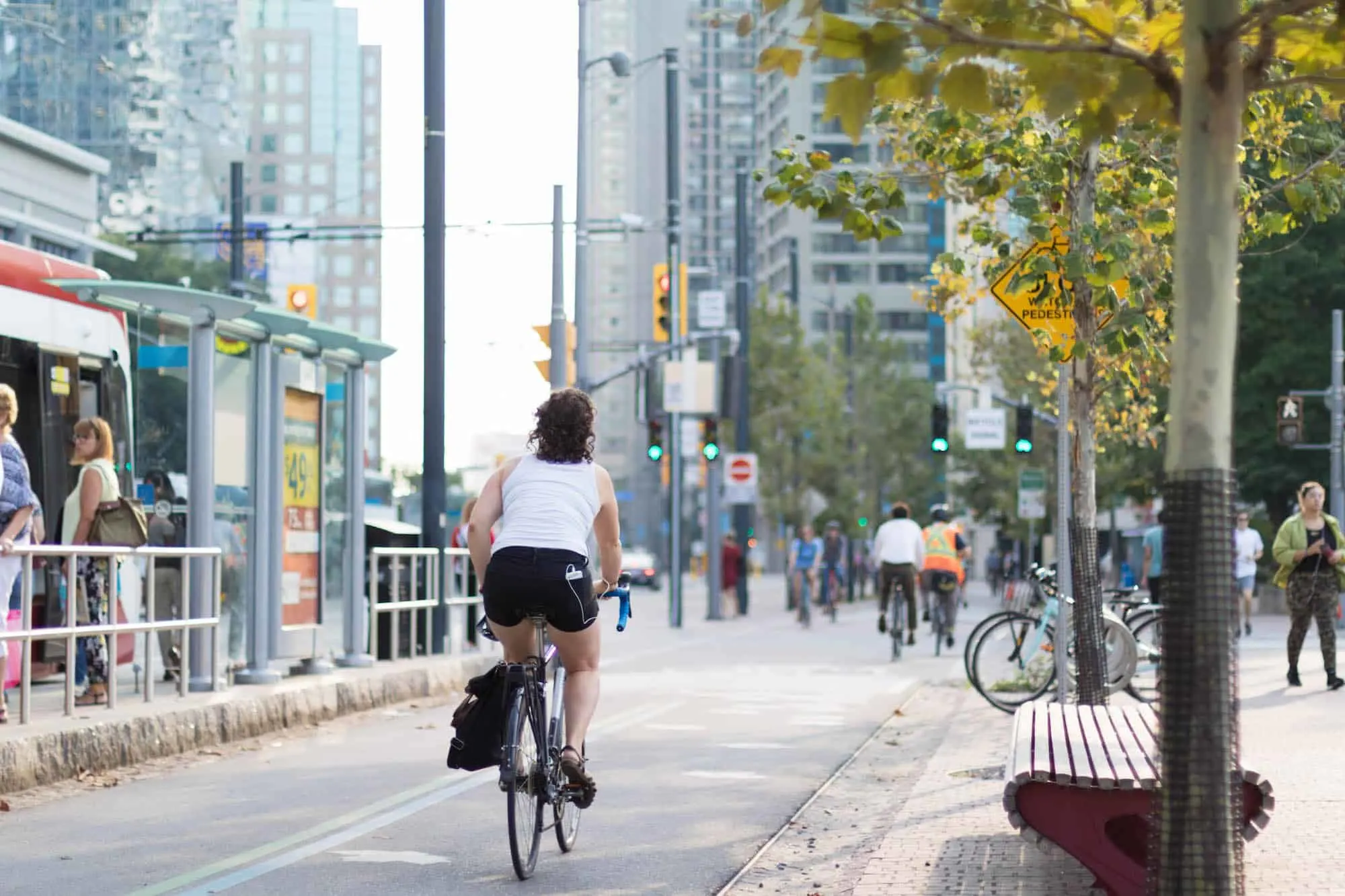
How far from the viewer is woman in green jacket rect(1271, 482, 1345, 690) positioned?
17.7 meters

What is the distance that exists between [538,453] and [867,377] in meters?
75.4

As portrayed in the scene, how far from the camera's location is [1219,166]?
195 inches

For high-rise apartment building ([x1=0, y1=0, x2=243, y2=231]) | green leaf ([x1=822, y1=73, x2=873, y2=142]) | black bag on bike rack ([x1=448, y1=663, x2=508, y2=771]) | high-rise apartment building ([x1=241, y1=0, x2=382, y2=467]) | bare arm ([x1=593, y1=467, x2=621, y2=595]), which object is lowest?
black bag on bike rack ([x1=448, y1=663, x2=508, y2=771])

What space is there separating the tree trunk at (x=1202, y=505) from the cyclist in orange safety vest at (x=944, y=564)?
21176mm

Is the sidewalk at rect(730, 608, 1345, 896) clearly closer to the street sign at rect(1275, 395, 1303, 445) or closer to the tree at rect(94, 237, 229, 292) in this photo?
the street sign at rect(1275, 395, 1303, 445)

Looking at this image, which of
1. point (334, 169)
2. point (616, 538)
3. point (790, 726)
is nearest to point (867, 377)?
point (334, 169)

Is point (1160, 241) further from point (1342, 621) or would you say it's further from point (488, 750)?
point (1342, 621)

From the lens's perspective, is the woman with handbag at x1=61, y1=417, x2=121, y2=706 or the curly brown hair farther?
the woman with handbag at x1=61, y1=417, x2=121, y2=706

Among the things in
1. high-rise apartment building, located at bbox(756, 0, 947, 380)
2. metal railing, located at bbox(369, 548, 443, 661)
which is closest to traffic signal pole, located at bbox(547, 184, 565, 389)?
metal railing, located at bbox(369, 548, 443, 661)

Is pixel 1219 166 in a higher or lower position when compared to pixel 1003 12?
lower

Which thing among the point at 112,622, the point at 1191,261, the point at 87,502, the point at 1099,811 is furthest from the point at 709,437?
the point at 1191,261

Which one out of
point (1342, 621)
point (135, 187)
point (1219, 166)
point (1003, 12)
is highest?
point (135, 187)

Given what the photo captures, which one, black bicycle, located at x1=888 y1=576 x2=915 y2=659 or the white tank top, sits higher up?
the white tank top

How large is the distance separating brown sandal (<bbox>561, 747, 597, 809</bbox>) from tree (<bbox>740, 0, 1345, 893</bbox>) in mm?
3176
